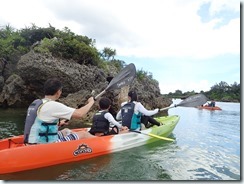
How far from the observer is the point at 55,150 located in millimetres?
4230

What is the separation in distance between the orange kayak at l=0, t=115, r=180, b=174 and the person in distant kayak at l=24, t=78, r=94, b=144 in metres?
0.15

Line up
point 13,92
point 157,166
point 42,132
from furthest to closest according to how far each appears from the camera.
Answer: point 13,92, point 157,166, point 42,132

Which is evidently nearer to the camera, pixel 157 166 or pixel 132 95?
pixel 157 166

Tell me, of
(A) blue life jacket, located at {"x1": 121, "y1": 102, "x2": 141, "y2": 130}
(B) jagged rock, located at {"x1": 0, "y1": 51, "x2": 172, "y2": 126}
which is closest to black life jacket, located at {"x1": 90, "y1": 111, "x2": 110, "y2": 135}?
(A) blue life jacket, located at {"x1": 121, "y1": 102, "x2": 141, "y2": 130}

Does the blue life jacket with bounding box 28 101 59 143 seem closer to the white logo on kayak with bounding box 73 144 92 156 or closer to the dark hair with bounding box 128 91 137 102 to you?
the white logo on kayak with bounding box 73 144 92 156

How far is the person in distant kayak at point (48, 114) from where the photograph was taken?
3.68 meters

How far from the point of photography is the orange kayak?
152 inches

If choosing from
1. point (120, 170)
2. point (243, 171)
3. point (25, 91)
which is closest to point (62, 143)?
point (120, 170)

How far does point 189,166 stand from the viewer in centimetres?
446

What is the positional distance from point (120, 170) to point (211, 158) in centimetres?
191

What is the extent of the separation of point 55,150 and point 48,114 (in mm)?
747

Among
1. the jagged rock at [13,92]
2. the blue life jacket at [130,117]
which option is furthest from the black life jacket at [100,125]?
the jagged rock at [13,92]

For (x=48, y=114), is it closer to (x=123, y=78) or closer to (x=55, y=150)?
(x=55, y=150)

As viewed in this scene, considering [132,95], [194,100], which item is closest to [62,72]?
[194,100]
